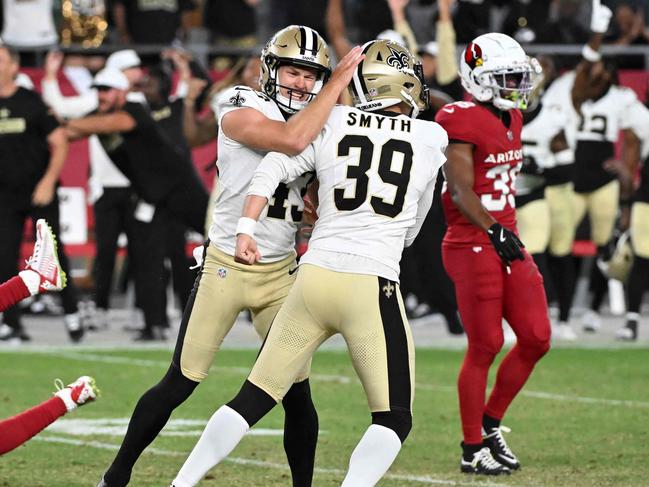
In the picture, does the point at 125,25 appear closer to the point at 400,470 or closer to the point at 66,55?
the point at 66,55

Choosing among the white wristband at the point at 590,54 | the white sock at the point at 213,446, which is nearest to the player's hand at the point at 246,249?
the white sock at the point at 213,446

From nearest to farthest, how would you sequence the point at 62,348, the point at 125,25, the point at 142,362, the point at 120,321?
the point at 142,362
the point at 62,348
the point at 120,321
the point at 125,25

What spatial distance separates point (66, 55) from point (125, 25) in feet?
3.85

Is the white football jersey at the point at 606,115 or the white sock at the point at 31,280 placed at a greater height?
the white sock at the point at 31,280

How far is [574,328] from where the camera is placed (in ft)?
46.5

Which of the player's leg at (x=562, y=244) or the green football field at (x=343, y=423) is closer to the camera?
the green football field at (x=343, y=423)

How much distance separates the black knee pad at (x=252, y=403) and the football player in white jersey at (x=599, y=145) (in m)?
8.18

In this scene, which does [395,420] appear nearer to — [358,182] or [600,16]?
[358,182]

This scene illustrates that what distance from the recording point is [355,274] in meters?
5.69

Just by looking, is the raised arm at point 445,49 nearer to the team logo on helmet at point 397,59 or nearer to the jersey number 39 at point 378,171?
the team logo on helmet at point 397,59

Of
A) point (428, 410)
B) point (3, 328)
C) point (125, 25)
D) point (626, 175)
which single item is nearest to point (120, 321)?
point (3, 328)

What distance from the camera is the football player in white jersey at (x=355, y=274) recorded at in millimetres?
5609

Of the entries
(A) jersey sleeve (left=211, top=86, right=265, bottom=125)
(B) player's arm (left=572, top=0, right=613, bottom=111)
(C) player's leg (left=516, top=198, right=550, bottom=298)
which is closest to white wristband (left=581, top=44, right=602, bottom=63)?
(B) player's arm (left=572, top=0, right=613, bottom=111)

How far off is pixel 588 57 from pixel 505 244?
634 cm
